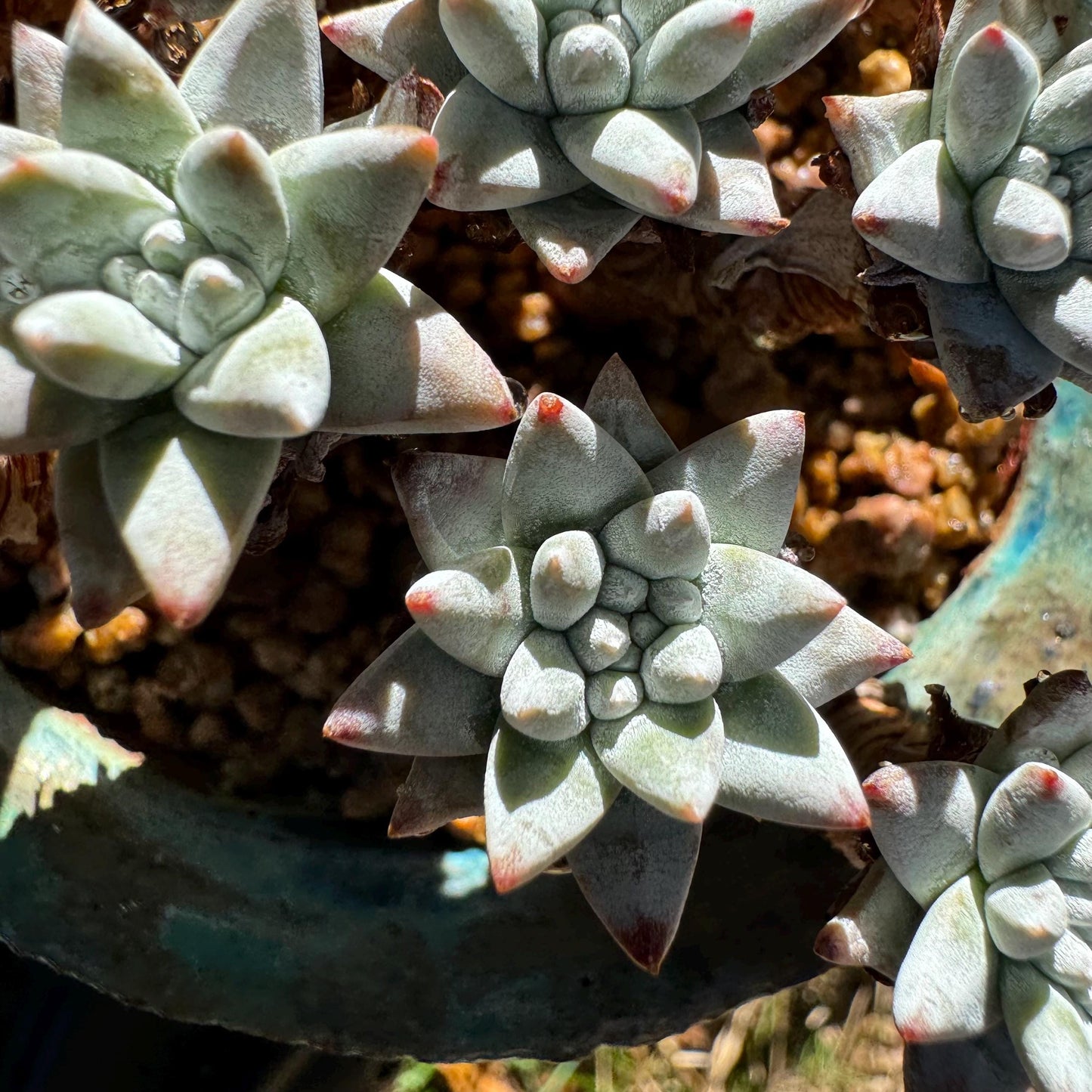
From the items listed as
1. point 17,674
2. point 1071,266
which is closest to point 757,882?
point 1071,266

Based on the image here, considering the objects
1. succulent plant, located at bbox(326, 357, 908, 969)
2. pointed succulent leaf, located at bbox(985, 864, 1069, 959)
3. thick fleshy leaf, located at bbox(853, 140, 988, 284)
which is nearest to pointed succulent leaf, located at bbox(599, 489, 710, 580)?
succulent plant, located at bbox(326, 357, 908, 969)

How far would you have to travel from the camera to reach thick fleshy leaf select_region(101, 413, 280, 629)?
1.64 ft

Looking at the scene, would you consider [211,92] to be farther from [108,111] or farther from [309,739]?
[309,739]

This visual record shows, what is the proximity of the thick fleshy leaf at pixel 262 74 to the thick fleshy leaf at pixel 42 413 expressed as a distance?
174mm

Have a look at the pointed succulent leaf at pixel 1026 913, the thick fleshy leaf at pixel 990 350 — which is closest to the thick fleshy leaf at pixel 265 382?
the thick fleshy leaf at pixel 990 350

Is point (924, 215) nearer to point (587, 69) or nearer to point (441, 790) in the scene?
point (587, 69)

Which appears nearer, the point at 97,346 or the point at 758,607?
the point at 97,346

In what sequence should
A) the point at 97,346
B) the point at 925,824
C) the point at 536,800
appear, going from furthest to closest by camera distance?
the point at 925,824 → the point at 536,800 → the point at 97,346

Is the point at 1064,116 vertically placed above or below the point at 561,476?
above

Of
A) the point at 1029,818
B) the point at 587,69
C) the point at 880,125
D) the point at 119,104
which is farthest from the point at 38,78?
the point at 1029,818

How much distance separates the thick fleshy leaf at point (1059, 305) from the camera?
64 centimetres

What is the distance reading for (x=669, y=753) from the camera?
0.59 meters

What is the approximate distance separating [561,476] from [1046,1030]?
486 mm

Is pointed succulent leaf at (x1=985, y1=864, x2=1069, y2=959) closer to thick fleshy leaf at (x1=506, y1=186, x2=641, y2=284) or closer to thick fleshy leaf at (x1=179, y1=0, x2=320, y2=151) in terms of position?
thick fleshy leaf at (x1=506, y1=186, x2=641, y2=284)
